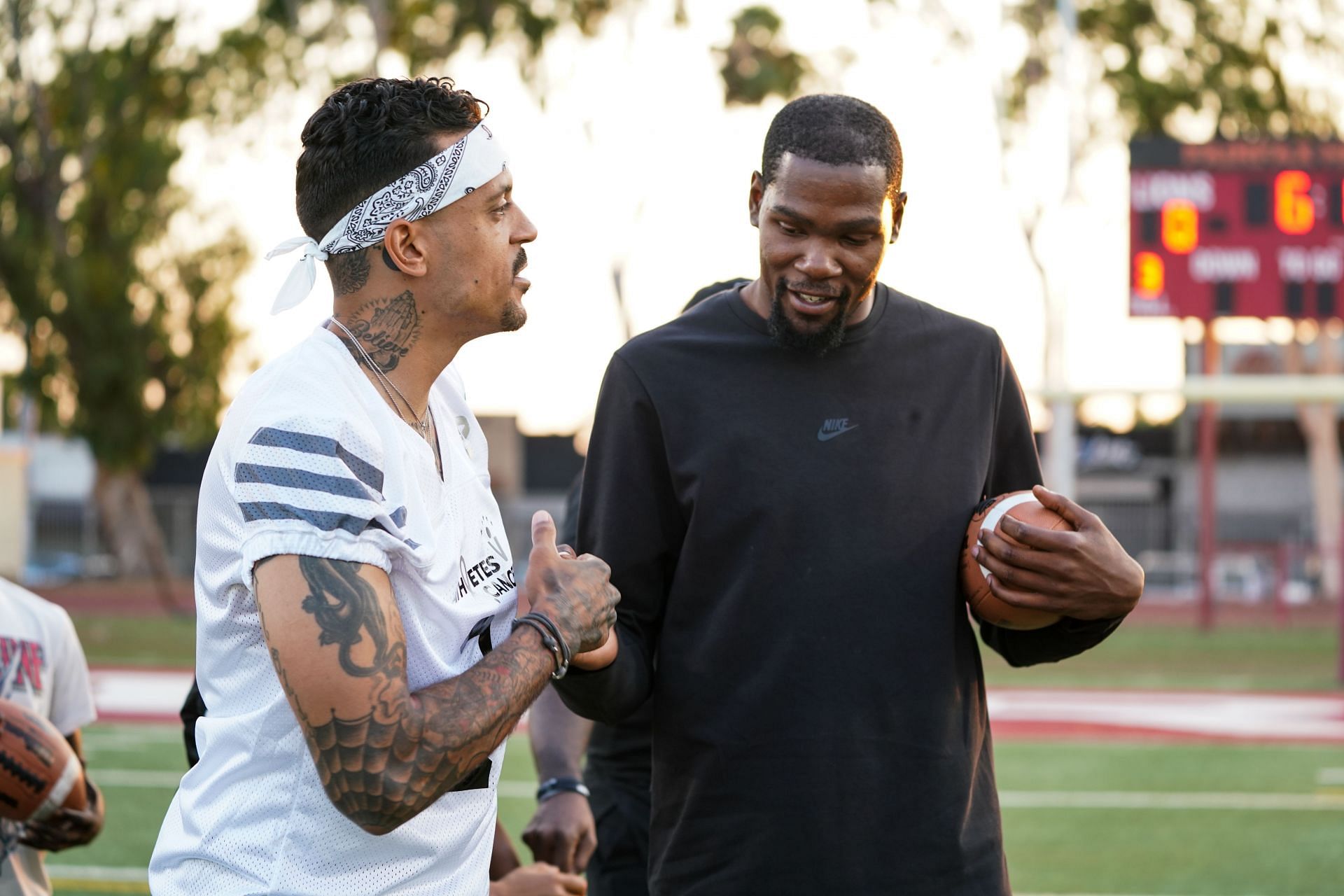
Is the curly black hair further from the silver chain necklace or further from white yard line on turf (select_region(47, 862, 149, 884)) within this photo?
white yard line on turf (select_region(47, 862, 149, 884))

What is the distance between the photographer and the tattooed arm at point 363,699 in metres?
1.98

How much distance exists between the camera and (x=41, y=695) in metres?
3.58

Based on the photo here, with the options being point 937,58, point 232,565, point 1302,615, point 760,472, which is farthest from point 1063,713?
point 937,58

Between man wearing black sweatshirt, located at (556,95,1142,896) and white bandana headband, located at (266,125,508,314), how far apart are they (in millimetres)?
612

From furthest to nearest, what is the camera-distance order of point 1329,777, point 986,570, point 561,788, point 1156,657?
point 1156,657
point 1329,777
point 561,788
point 986,570

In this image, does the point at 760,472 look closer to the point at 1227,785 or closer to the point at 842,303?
the point at 842,303

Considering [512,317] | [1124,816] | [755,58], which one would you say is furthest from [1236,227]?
[755,58]

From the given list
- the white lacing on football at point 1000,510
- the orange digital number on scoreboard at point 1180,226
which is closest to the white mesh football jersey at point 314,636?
the white lacing on football at point 1000,510

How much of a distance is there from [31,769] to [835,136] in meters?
2.09

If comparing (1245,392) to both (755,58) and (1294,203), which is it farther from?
(755,58)

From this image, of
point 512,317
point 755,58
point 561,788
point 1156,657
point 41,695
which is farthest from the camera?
point 755,58

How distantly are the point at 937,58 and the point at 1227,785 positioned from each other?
19695mm

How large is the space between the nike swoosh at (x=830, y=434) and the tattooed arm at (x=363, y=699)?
2.86 ft

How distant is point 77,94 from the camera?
24688mm
